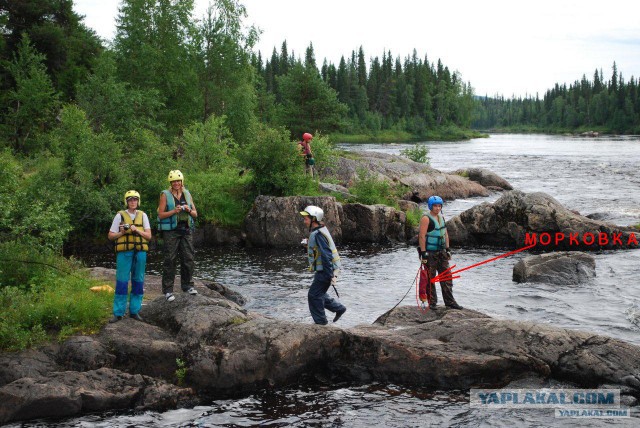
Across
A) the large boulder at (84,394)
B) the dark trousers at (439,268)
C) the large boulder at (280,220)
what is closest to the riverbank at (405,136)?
the large boulder at (280,220)

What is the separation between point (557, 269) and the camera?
59.2 feet

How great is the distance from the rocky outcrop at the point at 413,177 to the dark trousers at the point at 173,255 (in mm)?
21363

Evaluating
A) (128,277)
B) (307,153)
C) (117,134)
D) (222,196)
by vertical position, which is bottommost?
(128,277)

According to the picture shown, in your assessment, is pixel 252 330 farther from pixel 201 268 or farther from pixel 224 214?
pixel 224 214

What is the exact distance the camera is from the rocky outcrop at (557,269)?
1772cm

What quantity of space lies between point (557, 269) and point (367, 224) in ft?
27.8

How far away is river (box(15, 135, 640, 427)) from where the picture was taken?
913cm

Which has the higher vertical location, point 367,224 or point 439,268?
point 439,268

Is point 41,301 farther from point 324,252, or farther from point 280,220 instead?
point 280,220

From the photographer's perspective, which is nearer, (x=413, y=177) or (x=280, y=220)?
(x=280, y=220)

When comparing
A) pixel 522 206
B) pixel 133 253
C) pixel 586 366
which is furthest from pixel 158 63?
pixel 586 366

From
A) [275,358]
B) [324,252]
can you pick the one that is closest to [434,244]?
[324,252]

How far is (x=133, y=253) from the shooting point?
35.3ft

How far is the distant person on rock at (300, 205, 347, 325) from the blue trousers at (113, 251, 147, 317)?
2995mm
